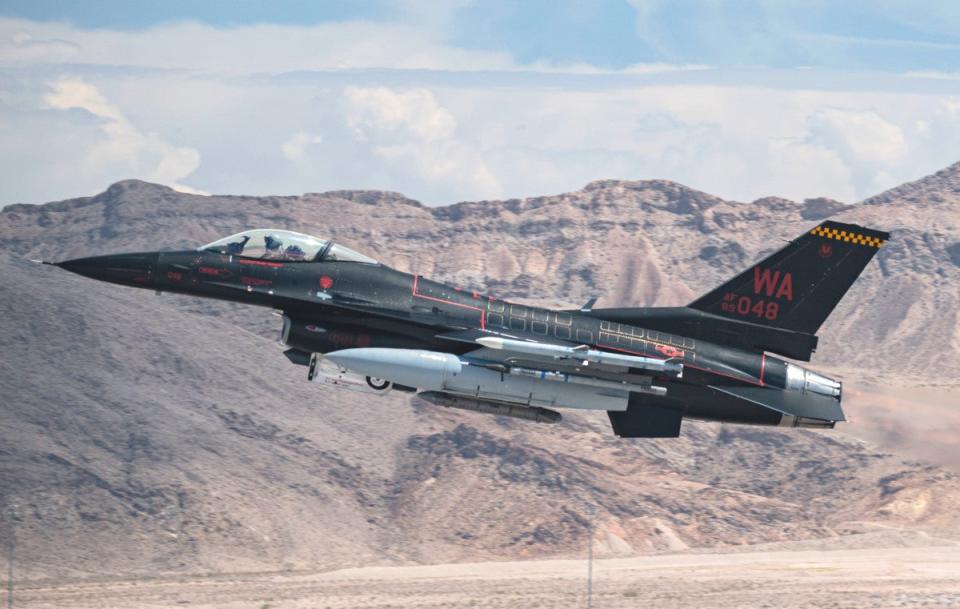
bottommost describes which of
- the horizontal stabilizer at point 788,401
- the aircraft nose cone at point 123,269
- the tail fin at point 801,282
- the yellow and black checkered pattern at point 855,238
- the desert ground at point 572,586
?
the desert ground at point 572,586

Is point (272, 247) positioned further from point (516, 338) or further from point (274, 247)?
point (516, 338)

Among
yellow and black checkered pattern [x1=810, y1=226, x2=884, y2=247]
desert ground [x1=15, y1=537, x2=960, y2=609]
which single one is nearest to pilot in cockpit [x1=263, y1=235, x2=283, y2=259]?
yellow and black checkered pattern [x1=810, y1=226, x2=884, y2=247]

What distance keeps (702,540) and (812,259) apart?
48.5 meters

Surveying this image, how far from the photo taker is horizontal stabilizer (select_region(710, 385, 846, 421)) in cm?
3959

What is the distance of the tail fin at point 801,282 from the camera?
4088 cm

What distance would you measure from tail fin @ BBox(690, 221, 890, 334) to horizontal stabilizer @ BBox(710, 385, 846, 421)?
217cm

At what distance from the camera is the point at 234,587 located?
2643 inches

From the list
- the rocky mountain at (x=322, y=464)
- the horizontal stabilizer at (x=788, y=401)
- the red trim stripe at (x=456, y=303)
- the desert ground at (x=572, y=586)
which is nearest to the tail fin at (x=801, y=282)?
the horizontal stabilizer at (x=788, y=401)

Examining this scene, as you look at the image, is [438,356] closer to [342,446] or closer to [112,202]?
[342,446]

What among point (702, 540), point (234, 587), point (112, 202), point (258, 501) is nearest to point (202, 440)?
point (258, 501)

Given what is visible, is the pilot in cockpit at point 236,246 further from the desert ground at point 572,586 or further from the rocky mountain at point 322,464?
the rocky mountain at point 322,464

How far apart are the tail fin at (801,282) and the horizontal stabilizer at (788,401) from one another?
2.17 m

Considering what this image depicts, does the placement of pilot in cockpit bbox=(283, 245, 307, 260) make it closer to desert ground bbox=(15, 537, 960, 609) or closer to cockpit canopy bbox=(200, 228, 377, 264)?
cockpit canopy bbox=(200, 228, 377, 264)

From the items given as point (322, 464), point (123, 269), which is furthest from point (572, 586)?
point (123, 269)
